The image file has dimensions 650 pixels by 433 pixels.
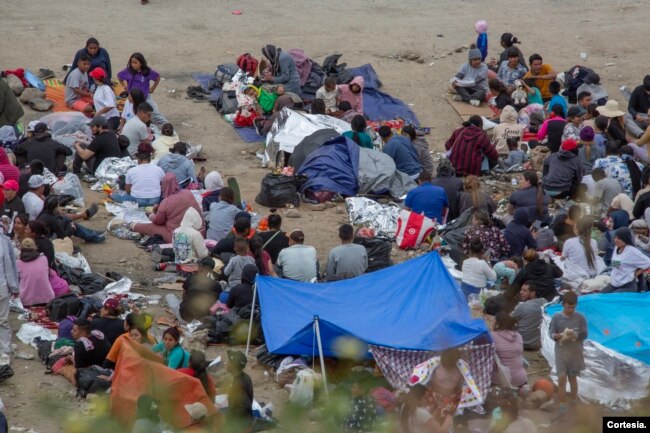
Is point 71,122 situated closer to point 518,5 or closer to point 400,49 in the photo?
point 400,49

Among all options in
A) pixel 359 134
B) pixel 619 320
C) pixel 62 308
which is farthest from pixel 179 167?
pixel 619 320

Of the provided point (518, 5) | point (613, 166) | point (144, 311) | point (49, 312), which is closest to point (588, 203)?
point (613, 166)

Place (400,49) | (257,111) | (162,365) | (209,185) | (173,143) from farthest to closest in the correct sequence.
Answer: (400,49)
(257,111)
(173,143)
(209,185)
(162,365)

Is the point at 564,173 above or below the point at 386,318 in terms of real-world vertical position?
above

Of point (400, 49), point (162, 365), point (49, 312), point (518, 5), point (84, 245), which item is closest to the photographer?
point (162, 365)

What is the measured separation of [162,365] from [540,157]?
798 centimetres

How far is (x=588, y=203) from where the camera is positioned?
15.3 m

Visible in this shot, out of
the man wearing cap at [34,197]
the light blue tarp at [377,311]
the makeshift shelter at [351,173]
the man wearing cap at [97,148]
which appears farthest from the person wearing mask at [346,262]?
the man wearing cap at [97,148]

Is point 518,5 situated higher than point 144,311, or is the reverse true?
point 518,5

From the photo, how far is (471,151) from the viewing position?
16.5 m

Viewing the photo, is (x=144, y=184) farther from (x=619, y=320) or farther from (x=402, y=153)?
(x=619, y=320)

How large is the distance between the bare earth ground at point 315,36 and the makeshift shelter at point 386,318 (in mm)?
4825

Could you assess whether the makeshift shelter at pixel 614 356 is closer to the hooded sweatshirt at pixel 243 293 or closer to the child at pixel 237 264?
the hooded sweatshirt at pixel 243 293

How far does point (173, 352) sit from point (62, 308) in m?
1.84
